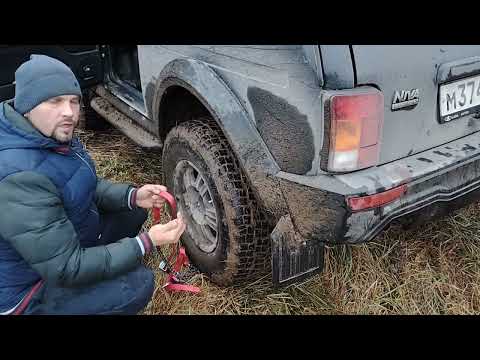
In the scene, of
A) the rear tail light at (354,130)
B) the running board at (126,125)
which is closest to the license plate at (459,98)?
the rear tail light at (354,130)

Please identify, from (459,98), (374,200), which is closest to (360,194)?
(374,200)

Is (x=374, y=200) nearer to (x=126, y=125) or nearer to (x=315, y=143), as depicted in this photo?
(x=315, y=143)

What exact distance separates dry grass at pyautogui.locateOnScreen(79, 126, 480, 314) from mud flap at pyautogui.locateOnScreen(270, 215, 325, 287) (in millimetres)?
346

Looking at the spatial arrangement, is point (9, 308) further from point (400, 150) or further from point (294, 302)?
point (400, 150)

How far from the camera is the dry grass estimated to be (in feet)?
8.14

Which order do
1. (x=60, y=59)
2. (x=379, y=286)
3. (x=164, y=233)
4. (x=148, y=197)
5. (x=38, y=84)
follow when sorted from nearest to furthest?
(x=38, y=84) < (x=164, y=233) < (x=148, y=197) < (x=379, y=286) < (x=60, y=59)

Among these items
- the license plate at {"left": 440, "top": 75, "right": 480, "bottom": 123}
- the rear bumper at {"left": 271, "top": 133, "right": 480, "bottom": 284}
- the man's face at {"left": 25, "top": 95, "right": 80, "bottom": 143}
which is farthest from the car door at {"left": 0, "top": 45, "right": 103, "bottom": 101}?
the license plate at {"left": 440, "top": 75, "right": 480, "bottom": 123}

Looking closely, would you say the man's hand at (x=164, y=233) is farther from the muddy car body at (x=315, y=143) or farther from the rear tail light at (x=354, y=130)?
the rear tail light at (x=354, y=130)

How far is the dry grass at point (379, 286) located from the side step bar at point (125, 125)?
75cm

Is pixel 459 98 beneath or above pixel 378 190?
above

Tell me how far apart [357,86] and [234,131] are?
0.58 meters

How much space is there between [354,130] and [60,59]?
201cm

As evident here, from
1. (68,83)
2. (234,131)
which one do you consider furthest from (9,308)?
(234,131)

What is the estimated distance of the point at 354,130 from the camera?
1.78m
